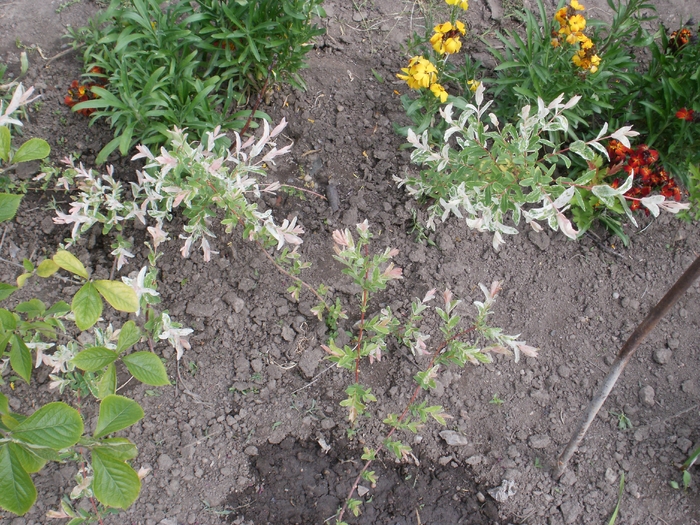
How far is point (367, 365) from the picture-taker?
2.44 meters

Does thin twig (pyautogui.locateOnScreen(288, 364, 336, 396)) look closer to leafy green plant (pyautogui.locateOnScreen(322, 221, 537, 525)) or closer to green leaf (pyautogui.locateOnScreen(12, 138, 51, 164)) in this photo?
leafy green plant (pyautogui.locateOnScreen(322, 221, 537, 525))

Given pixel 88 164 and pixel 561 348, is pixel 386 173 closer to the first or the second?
pixel 561 348

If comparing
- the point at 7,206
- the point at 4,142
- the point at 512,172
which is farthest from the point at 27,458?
the point at 512,172

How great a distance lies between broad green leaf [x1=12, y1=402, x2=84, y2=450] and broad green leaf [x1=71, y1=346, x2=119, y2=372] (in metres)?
0.25

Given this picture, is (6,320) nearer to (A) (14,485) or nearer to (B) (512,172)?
(A) (14,485)

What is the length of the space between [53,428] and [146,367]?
292 millimetres

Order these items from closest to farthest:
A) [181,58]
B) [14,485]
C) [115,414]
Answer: [14,485], [115,414], [181,58]

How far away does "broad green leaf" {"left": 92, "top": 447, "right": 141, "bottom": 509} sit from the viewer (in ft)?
3.58

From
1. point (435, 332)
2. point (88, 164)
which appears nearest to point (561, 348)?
point (435, 332)

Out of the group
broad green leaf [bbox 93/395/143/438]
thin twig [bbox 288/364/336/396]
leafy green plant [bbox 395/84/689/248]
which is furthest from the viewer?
thin twig [bbox 288/364/336/396]

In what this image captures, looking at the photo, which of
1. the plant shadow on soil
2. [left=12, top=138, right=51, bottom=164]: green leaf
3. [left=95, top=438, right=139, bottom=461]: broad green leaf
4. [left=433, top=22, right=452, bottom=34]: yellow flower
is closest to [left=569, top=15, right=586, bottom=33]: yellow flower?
[left=433, top=22, right=452, bottom=34]: yellow flower

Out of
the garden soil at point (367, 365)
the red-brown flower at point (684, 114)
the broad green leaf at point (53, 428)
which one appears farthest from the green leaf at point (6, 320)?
the red-brown flower at point (684, 114)

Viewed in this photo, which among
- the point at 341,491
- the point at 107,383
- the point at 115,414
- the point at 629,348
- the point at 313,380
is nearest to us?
the point at 115,414

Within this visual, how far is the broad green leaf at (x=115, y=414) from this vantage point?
1.16 meters
